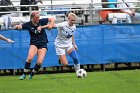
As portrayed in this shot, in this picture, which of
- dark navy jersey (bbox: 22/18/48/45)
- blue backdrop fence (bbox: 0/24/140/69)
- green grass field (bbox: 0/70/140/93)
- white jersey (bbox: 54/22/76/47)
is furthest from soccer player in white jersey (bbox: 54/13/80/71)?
blue backdrop fence (bbox: 0/24/140/69)

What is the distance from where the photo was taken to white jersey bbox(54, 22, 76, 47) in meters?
17.0

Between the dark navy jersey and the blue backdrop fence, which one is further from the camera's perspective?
the blue backdrop fence

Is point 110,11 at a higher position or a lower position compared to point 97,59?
higher

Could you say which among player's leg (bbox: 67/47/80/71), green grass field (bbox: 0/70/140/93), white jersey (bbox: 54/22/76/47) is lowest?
green grass field (bbox: 0/70/140/93)

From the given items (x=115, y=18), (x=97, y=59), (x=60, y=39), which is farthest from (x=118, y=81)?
(x=115, y=18)

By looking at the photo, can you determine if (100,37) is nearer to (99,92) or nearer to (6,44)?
(6,44)

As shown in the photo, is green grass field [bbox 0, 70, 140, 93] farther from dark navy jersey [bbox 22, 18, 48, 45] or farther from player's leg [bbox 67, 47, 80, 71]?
dark navy jersey [bbox 22, 18, 48, 45]

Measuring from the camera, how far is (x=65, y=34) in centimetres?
1714

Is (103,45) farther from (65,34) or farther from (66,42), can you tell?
(65,34)

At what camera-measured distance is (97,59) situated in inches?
800

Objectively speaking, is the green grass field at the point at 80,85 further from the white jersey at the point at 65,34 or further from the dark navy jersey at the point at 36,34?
the white jersey at the point at 65,34

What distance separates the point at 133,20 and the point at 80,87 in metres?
8.62

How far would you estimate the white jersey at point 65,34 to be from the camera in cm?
1700

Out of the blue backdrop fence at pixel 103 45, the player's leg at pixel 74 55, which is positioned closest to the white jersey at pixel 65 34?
the player's leg at pixel 74 55
